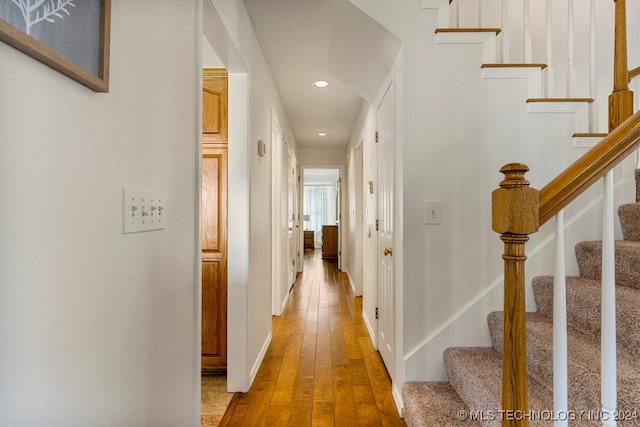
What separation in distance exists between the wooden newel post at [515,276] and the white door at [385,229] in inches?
48.1

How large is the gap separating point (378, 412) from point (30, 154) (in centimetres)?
196

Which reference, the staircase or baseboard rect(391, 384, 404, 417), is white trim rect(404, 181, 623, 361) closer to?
the staircase

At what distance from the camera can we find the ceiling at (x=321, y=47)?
1915 millimetres

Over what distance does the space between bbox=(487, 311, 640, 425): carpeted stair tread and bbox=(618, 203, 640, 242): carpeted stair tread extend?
62cm

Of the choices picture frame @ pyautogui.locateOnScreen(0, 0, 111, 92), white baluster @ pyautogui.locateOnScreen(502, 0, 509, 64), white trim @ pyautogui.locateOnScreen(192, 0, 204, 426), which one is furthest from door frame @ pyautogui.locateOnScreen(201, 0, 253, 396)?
white baluster @ pyautogui.locateOnScreen(502, 0, 509, 64)

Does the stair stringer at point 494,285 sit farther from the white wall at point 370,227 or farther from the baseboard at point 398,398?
the white wall at point 370,227

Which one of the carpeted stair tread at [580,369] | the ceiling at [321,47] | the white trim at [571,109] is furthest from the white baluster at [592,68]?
the carpeted stair tread at [580,369]

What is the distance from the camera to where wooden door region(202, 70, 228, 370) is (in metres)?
2.13

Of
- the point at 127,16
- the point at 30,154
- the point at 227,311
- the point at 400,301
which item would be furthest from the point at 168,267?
the point at 400,301

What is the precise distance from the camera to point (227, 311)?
2080 millimetres

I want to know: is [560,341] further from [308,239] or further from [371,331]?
[308,239]

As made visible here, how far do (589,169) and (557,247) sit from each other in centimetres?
20

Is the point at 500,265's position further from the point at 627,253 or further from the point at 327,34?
the point at 327,34

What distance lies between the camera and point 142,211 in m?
0.94
